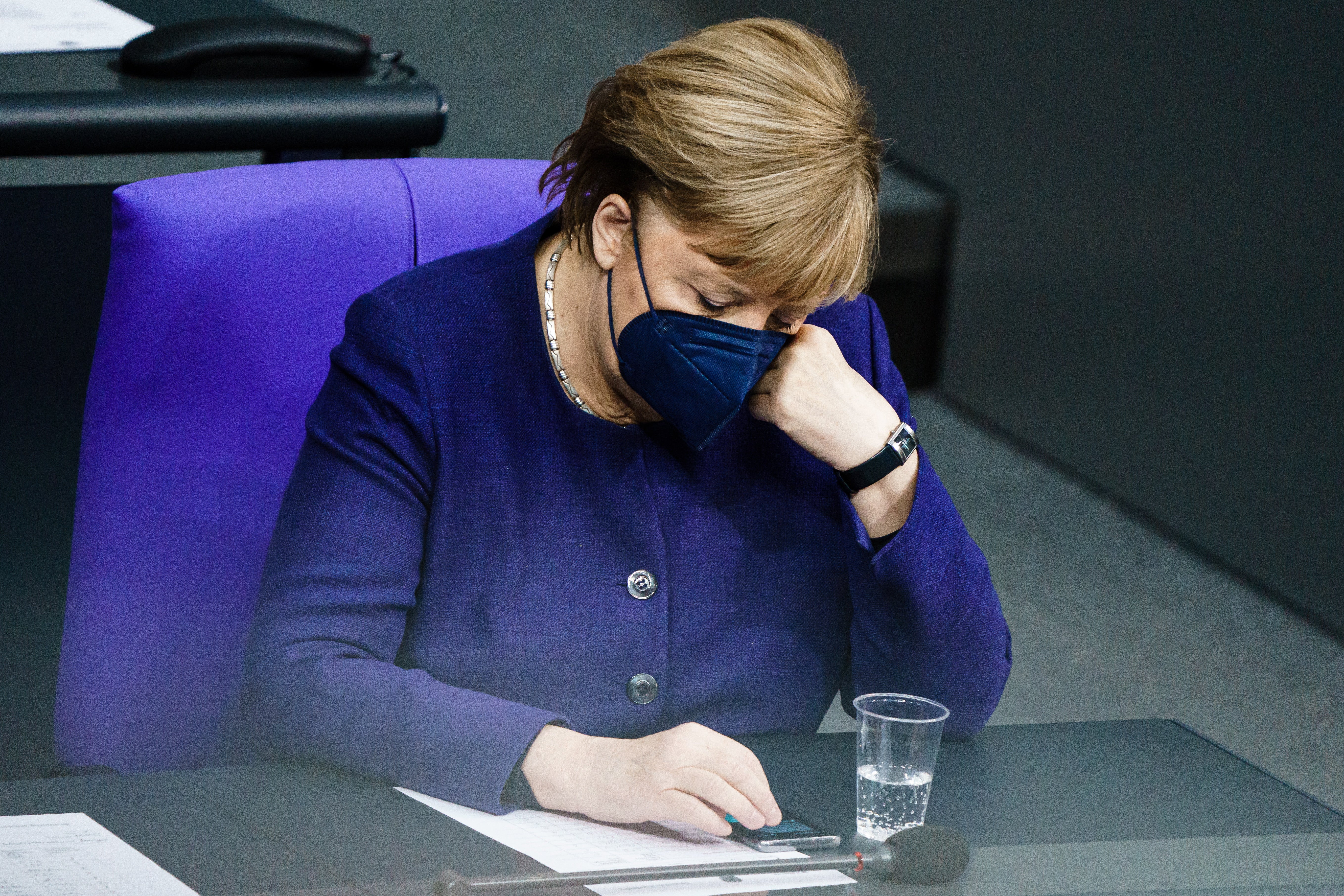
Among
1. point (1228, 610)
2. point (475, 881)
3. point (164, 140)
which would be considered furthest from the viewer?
point (1228, 610)

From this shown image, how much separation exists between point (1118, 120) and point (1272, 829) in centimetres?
254

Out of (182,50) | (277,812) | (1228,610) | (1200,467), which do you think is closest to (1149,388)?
(1200,467)

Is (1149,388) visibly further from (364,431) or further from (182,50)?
(364,431)

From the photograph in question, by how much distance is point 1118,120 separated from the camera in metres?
3.32

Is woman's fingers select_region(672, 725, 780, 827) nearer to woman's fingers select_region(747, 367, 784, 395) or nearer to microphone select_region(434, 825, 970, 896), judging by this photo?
microphone select_region(434, 825, 970, 896)

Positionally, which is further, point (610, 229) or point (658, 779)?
point (610, 229)

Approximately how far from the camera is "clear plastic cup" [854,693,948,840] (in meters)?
1.00

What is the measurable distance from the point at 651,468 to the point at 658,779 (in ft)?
1.19

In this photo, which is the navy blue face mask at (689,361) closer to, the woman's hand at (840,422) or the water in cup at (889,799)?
the woman's hand at (840,422)

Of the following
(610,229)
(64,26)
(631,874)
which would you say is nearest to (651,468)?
(610,229)

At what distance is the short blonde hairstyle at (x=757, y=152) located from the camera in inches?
44.1

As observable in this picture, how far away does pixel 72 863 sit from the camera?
87 centimetres

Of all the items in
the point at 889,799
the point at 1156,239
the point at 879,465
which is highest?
the point at 879,465

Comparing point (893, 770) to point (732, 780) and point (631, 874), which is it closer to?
point (732, 780)
